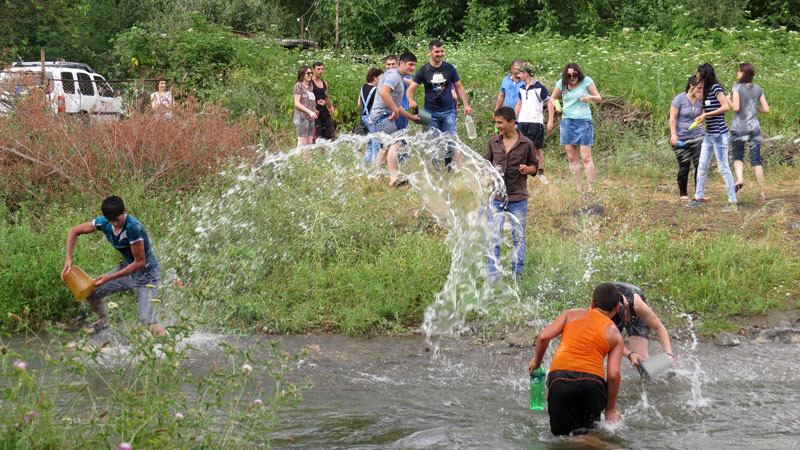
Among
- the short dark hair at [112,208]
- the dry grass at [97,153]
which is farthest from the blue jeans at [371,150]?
the short dark hair at [112,208]

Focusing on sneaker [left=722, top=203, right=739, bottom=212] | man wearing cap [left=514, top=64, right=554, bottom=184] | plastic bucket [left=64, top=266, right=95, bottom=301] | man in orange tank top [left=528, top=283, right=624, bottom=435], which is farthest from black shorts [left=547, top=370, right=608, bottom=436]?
man wearing cap [left=514, top=64, right=554, bottom=184]

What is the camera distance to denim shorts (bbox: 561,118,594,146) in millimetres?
10641

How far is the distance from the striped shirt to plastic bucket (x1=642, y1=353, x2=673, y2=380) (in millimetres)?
5115

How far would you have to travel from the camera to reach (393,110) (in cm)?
1089

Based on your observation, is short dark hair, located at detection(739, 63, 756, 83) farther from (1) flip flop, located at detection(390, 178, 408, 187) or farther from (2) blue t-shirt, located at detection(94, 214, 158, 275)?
(2) blue t-shirt, located at detection(94, 214, 158, 275)

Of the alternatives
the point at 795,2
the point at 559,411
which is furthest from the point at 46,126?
the point at 795,2

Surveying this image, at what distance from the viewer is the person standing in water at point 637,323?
19.4 feet

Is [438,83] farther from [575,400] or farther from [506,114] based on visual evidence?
[575,400]

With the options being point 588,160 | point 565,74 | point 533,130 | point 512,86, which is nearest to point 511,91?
point 512,86

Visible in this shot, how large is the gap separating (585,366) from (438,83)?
621 cm

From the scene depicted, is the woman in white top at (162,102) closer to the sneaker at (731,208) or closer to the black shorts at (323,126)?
the black shorts at (323,126)

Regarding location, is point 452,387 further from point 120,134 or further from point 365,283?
point 120,134

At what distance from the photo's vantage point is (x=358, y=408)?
6277 millimetres

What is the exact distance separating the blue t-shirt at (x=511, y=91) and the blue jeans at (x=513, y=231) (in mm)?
4097
